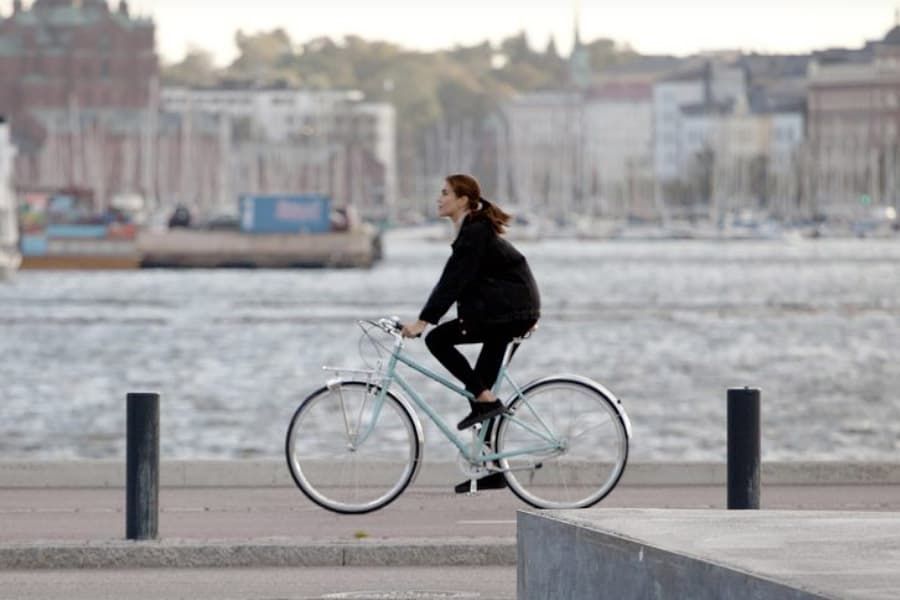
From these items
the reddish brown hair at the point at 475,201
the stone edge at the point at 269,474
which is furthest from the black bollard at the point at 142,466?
the stone edge at the point at 269,474

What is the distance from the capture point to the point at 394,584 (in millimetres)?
10445

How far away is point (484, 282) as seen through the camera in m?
11.8

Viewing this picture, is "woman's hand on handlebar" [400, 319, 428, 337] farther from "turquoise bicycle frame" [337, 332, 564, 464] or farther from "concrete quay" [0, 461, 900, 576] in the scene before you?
"concrete quay" [0, 461, 900, 576]

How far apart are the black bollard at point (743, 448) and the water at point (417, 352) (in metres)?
11.7

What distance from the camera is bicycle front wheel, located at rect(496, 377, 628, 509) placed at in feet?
38.7

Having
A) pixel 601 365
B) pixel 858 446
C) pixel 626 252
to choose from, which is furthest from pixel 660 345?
pixel 626 252

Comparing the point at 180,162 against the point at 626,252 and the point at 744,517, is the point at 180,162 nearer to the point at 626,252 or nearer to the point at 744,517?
the point at 626,252

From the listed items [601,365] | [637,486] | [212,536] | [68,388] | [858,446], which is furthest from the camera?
[601,365]

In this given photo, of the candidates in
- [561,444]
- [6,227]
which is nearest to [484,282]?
[561,444]

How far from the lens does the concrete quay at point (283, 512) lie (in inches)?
430

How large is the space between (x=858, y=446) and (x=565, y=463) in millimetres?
19069

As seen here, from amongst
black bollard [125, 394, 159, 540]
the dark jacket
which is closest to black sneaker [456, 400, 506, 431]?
the dark jacket

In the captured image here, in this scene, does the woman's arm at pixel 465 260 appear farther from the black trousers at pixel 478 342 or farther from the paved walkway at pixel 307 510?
the paved walkway at pixel 307 510

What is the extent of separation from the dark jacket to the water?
11.2 metres
